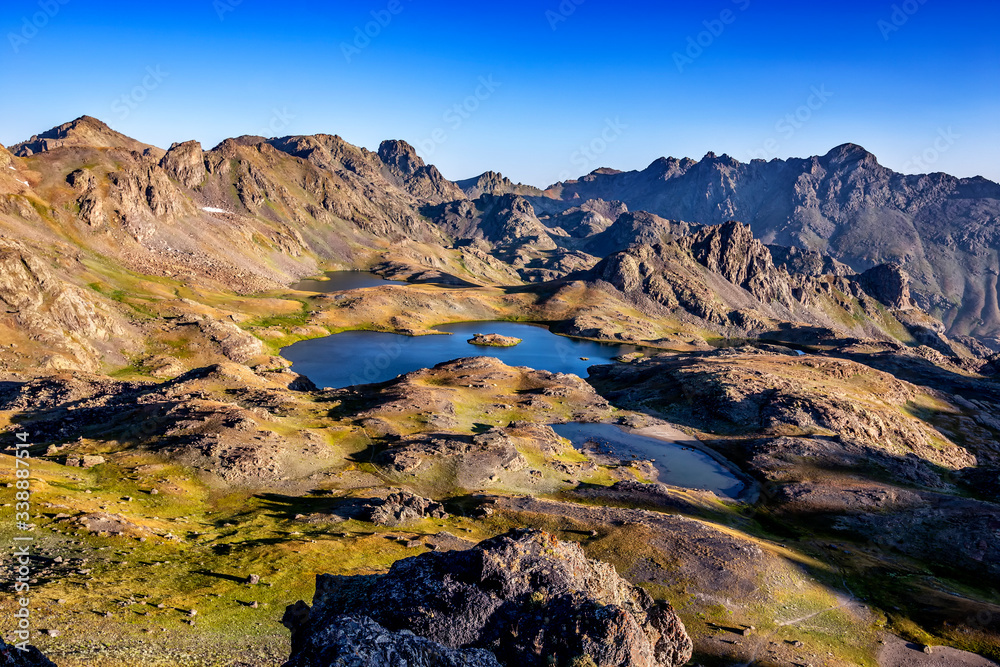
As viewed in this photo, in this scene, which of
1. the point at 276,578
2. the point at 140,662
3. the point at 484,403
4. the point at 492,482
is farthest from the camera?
the point at 484,403

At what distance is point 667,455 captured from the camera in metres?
98.4

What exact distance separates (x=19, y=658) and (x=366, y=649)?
7.97 meters

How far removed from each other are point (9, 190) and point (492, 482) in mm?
188373

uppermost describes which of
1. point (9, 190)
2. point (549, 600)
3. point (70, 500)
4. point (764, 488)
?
point (9, 190)

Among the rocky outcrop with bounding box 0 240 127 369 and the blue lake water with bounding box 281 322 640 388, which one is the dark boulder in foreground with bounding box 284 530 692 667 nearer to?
the rocky outcrop with bounding box 0 240 127 369

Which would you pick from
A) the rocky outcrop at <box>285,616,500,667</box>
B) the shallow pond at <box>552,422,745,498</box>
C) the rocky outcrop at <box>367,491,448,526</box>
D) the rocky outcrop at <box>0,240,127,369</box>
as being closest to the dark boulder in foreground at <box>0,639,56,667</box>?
the rocky outcrop at <box>285,616,500,667</box>

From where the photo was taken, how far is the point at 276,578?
124 ft

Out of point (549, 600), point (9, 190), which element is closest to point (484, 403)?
point (549, 600)

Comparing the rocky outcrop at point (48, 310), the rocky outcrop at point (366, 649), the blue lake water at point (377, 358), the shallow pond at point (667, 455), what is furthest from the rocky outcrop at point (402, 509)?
the blue lake water at point (377, 358)

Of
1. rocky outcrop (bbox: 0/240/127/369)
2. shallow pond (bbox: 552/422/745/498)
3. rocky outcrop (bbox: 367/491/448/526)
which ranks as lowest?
shallow pond (bbox: 552/422/745/498)

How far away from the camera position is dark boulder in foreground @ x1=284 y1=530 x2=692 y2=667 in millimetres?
19891

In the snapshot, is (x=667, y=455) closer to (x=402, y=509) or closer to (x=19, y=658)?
(x=402, y=509)

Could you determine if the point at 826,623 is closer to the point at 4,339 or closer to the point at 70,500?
the point at 70,500

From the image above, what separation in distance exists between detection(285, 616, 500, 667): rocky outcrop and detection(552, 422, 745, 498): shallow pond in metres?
77.2
